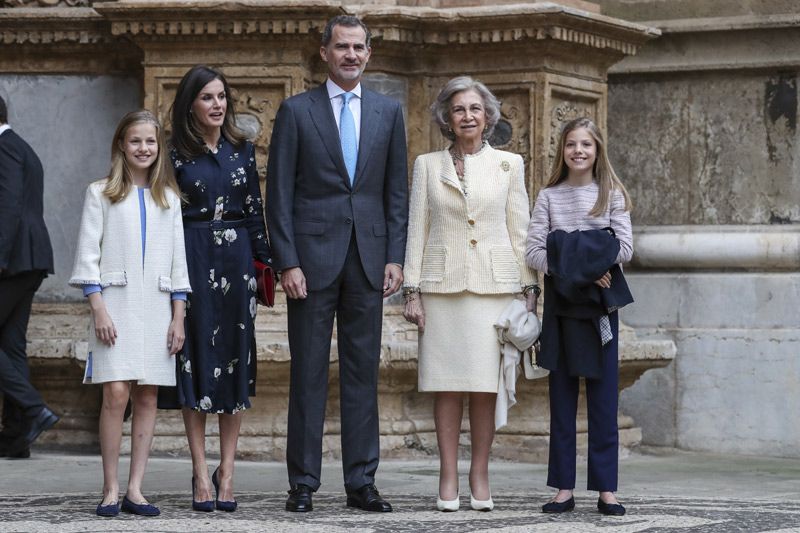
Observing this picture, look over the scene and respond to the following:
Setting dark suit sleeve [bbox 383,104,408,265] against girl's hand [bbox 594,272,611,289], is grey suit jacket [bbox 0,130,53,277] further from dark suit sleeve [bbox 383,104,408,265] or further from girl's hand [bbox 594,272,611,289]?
girl's hand [bbox 594,272,611,289]

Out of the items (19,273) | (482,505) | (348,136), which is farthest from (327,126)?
(19,273)

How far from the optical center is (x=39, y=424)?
823 cm

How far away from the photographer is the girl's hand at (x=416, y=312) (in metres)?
6.59

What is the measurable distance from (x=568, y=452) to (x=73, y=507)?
1882mm

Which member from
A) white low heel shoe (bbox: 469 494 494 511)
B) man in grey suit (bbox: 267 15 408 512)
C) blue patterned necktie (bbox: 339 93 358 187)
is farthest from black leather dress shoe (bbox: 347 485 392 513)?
blue patterned necktie (bbox: 339 93 358 187)

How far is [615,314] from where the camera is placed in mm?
6664

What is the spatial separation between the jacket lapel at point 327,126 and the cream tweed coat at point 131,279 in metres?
0.67

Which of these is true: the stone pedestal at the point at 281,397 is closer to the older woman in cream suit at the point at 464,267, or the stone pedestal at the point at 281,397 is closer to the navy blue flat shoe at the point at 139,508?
the older woman in cream suit at the point at 464,267

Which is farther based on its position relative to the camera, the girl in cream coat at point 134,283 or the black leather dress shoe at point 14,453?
the black leather dress shoe at point 14,453

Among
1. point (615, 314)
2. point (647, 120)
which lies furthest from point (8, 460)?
point (647, 120)

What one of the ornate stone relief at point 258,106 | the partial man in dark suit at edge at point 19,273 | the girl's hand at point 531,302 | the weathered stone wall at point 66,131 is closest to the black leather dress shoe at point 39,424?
the partial man in dark suit at edge at point 19,273

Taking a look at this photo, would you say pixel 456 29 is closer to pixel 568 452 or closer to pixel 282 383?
pixel 282 383

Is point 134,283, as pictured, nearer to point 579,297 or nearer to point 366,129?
point 366,129

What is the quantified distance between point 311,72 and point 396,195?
2.08 metres
